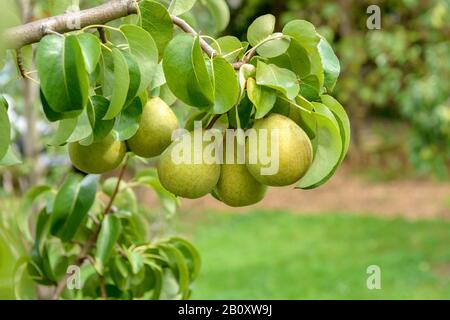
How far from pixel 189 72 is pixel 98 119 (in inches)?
5.5

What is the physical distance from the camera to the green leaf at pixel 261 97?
960 millimetres

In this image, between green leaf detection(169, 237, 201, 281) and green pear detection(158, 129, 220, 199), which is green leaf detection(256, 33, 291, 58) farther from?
green leaf detection(169, 237, 201, 281)

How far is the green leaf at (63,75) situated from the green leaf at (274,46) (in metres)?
0.23

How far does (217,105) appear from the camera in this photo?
0.98 metres

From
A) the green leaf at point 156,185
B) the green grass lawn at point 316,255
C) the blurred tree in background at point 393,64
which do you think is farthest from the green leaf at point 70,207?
the blurred tree in background at point 393,64

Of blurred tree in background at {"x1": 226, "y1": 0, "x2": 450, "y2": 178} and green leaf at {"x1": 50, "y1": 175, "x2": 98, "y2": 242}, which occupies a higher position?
blurred tree in background at {"x1": 226, "y1": 0, "x2": 450, "y2": 178}

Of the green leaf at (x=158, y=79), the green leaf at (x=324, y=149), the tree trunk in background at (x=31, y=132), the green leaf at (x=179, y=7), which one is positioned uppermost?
the tree trunk in background at (x=31, y=132)

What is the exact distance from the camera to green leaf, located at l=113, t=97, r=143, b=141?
103cm

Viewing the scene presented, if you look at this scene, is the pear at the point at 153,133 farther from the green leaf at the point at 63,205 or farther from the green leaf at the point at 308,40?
the green leaf at the point at 63,205

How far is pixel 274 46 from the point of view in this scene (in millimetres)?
1023

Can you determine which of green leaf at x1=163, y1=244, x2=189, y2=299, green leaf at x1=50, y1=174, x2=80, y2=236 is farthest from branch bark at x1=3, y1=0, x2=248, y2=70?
green leaf at x1=163, y1=244, x2=189, y2=299
